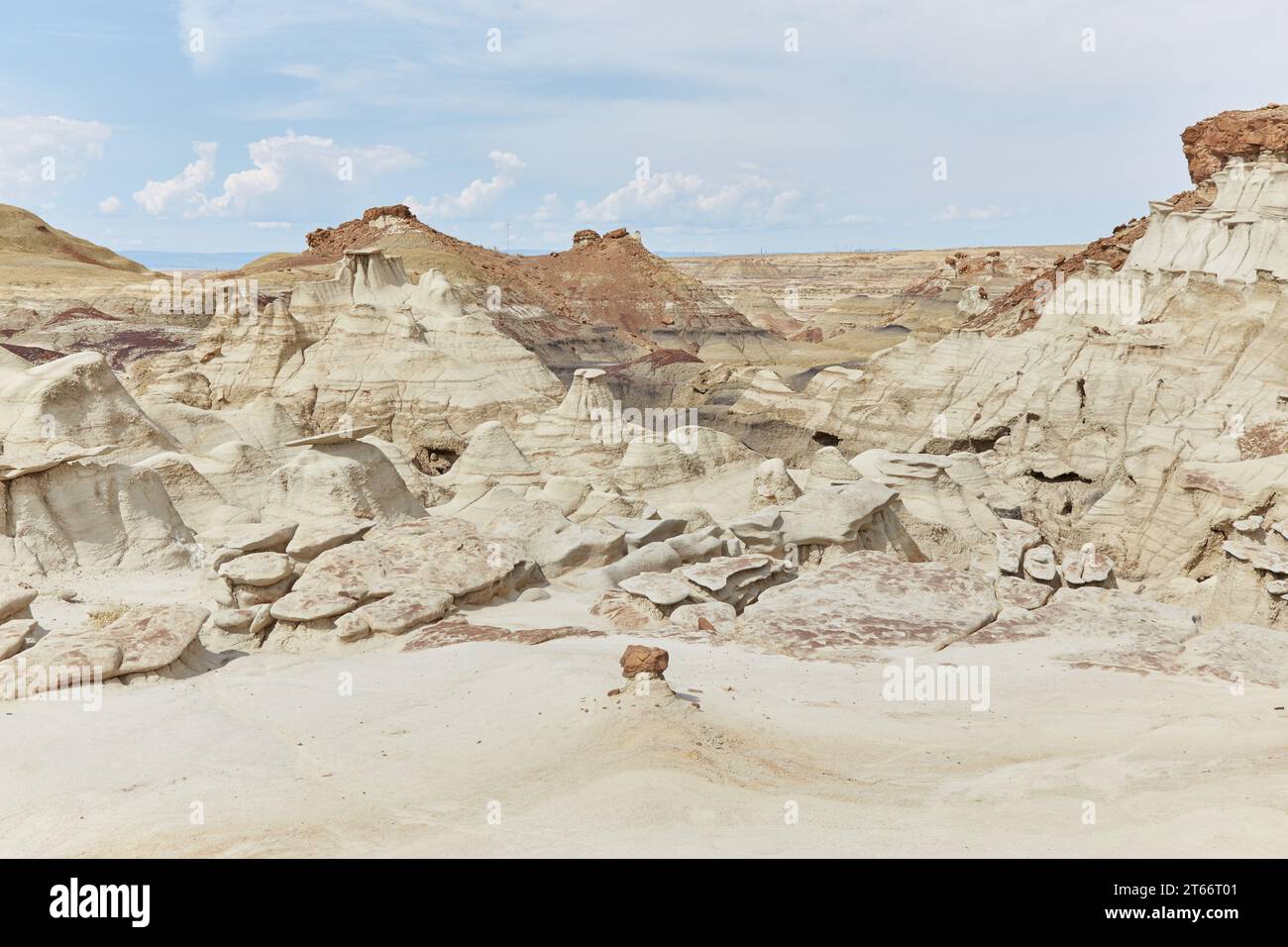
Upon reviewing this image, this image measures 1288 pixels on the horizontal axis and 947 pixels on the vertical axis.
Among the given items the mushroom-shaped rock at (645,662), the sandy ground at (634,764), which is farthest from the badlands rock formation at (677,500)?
the sandy ground at (634,764)

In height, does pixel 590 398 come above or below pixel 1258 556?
above

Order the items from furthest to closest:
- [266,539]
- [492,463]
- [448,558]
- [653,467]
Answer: [653,467]
[492,463]
[266,539]
[448,558]

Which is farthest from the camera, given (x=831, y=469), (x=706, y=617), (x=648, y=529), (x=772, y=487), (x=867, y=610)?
(x=831, y=469)

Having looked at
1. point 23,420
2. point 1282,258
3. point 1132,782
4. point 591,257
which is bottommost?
point 1132,782

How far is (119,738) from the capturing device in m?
8.00

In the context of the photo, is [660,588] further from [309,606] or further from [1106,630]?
[1106,630]

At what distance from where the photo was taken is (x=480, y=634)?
10.8m

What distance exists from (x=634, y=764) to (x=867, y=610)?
505cm

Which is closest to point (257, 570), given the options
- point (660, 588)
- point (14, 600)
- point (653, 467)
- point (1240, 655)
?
point (14, 600)

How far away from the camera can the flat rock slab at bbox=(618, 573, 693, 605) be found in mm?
11961

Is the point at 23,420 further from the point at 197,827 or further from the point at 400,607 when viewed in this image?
the point at 197,827

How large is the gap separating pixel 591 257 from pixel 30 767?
61.4m
